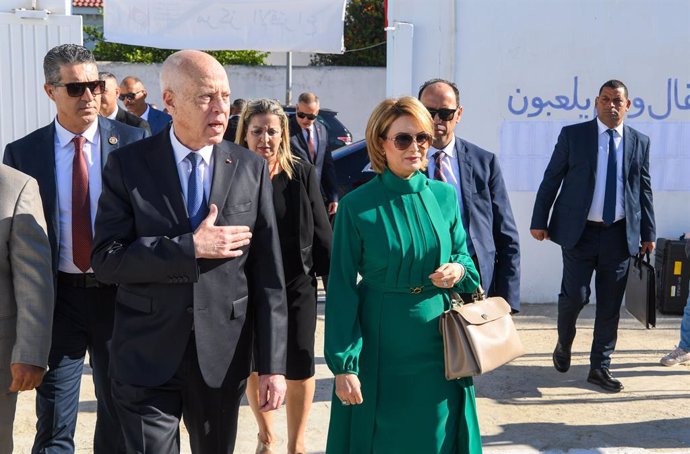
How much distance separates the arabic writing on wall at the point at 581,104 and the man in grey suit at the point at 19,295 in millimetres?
6361

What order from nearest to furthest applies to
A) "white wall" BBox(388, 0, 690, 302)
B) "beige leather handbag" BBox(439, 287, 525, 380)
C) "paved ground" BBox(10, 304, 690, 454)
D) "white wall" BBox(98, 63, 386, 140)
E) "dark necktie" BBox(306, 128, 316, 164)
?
1. "beige leather handbag" BBox(439, 287, 525, 380)
2. "paved ground" BBox(10, 304, 690, 454)
3. "white wall" BBox(388, 0, 690, 302)
4. "dark necktie" BBox(306, 128, 316, 164)
5. "white wall" BBox(98, 63, 386, 140)

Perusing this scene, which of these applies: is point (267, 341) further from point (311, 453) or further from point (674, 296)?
point (674, 296)

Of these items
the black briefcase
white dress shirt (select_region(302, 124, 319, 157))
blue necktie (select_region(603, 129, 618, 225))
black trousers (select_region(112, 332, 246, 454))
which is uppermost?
white dress shirt (select_region(302, 124, 319, 157))

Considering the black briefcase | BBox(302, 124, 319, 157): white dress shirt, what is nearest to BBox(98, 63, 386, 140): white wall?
BBox(302, 124, 319, 157): white dress shirt

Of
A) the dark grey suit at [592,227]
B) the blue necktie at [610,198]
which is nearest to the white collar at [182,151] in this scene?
the dark grey suit at [592,227]

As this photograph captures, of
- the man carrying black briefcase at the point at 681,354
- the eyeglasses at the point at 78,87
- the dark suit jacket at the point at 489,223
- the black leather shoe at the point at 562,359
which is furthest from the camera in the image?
the man carrying black briefcase at the point at 681,354

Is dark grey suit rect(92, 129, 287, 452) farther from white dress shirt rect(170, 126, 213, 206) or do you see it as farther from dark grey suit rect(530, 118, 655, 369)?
dark grey suit rect(530, 118, 655, 369)

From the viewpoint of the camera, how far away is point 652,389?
22.1 ft

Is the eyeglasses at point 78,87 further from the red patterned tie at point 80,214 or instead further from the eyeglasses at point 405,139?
the eyeglasses at point 405,139

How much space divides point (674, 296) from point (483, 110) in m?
2.53

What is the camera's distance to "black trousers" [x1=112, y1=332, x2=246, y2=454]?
3.34 metres

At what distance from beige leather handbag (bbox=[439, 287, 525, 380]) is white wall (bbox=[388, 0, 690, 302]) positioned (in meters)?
5.37

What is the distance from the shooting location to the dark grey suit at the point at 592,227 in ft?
22.2

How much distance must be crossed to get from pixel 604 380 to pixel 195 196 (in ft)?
14.0
